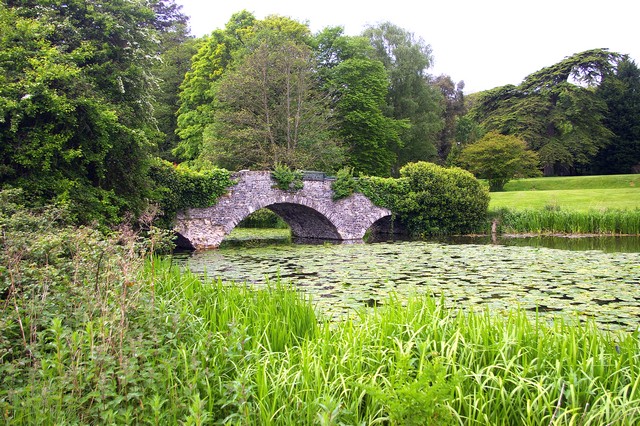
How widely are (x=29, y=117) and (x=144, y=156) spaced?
269cm

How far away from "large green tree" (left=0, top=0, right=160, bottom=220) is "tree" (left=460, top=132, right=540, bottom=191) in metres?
21.5

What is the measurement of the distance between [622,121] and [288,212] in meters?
29.3

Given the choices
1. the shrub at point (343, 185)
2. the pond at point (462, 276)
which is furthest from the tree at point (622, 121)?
the pond at point (462, 276)

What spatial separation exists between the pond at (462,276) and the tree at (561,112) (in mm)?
23137

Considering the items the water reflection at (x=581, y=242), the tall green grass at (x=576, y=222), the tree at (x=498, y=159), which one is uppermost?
the tree at (x=498, y=159)

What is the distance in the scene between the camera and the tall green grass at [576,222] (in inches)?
674

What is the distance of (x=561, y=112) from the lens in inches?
1406

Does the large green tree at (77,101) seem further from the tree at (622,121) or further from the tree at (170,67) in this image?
the tree at (622,121)

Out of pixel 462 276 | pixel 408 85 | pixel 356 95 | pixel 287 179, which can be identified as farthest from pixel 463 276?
pixel 408 85

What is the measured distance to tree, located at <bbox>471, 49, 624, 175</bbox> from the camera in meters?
34.7

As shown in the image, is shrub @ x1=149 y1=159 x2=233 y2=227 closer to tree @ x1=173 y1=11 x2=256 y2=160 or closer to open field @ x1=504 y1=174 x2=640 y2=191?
tree @ x1=173 y1=11 x2=256 y2=160

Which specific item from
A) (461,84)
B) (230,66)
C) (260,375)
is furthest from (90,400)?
(461,84)

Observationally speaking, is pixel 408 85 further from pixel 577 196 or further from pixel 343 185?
pixel 343 185

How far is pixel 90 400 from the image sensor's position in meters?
2.82
